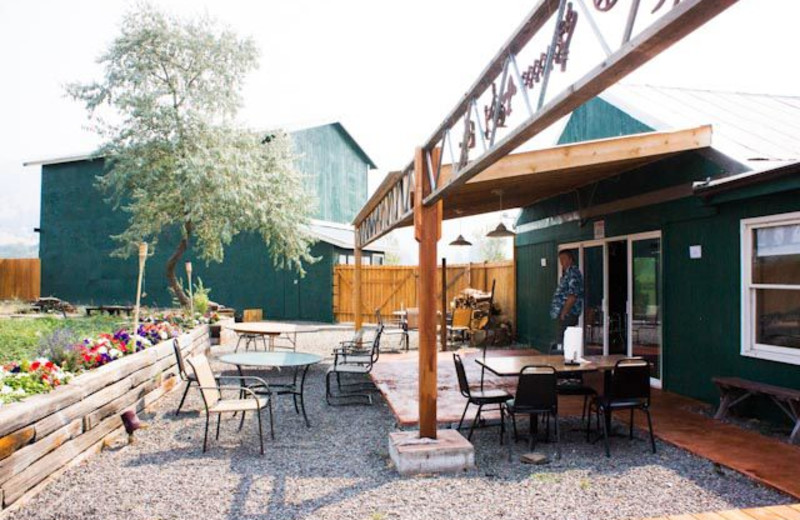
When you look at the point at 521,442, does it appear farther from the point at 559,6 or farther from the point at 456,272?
the point at 456,272

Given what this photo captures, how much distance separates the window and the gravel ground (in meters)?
1.79

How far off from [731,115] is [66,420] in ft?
30.9

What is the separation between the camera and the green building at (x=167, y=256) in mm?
19844

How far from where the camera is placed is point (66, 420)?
4.74 meters

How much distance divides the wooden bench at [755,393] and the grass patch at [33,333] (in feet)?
22.6

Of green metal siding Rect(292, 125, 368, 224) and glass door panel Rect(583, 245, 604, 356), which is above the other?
green metal siding Rect(292, 125, 368, 224)

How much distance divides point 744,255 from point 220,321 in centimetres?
1076

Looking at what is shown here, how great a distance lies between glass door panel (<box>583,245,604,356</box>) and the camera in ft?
30.6

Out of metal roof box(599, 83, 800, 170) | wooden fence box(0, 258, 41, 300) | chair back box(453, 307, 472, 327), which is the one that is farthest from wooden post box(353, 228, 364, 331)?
wooden fence box(0, 258, 41, 300)

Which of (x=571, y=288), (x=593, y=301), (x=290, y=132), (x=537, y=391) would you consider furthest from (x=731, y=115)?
(x=290, y=132)

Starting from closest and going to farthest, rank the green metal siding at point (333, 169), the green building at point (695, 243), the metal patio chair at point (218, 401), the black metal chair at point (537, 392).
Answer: the black metal chair at point (537, 392) → the metal patio chair at point (218, 401) → the green building at point (695, 243) → the green metal siding at point (333, 169)

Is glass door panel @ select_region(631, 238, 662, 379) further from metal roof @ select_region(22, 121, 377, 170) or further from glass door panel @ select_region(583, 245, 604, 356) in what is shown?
metal roof @ select_region(22, 121, 377, 170)

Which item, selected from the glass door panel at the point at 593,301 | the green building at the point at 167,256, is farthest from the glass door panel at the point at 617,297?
the green building at the point at 167,256

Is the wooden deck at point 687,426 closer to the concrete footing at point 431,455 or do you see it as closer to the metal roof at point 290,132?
the concrete footing at point 431,455
